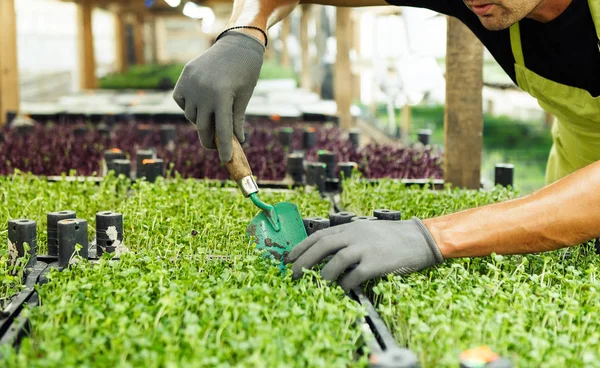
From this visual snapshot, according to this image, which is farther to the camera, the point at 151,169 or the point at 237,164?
the point at 151,169

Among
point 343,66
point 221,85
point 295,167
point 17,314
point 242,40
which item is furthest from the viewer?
point 343,66

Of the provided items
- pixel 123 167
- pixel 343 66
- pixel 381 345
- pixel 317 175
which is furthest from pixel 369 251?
pixel 343 66

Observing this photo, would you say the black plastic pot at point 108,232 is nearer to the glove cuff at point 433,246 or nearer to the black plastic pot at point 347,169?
the glove cuff at point 433,246

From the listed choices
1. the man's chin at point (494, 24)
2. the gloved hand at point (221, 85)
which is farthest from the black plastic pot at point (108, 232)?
the man's chin at point (494, 24)

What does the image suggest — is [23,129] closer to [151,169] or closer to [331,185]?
[151,169]

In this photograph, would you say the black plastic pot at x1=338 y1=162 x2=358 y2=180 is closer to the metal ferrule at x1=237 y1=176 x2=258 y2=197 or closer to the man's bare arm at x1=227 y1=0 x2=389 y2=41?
the man's bare arm at x1=227 y1=0 x2=389 y2=41

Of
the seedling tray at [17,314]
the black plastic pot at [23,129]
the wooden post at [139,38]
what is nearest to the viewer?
the seedling tray at [17,314]

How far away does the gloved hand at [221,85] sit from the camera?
1.75 meters

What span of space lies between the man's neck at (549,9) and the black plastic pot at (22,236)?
1538 mm

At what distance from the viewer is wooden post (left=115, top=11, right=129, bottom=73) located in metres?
11.7

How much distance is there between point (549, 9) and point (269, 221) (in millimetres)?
1003

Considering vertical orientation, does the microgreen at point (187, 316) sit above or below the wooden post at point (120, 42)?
below

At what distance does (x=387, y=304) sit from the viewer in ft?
4.87

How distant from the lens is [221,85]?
1739mm
